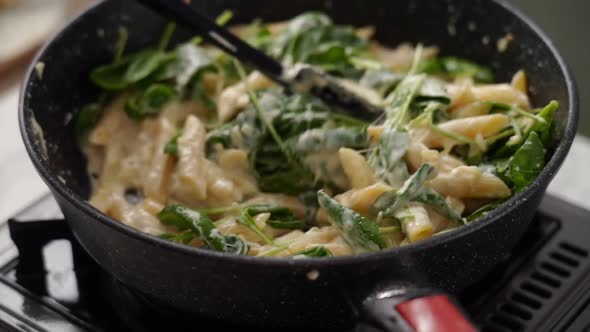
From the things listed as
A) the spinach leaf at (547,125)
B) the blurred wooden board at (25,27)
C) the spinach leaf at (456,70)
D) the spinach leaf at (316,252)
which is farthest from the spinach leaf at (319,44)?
the blurred wooden board at (25,27)

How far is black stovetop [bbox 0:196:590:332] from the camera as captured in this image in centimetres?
112

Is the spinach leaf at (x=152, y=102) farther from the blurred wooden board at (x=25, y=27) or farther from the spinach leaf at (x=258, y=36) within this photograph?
the blurred wooden board at (x=25, y=27)

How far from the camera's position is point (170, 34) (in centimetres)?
155

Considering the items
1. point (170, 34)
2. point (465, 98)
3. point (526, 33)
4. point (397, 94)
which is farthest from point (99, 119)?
point (526, 33)

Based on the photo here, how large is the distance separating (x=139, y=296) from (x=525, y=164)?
600mm

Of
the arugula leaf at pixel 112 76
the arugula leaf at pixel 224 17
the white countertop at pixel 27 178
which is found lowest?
the white countertop at pixel 27 178

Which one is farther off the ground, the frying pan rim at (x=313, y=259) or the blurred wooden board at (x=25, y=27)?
the frying pan rim at (x=313, y=259)

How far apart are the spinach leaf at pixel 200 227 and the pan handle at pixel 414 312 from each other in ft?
0.82

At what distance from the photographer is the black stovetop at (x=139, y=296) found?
112cm

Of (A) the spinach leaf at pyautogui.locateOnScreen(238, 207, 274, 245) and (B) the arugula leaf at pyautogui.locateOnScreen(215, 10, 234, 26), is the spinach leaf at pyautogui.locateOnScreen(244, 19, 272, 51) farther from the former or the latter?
(A) the spinach leaf at pyautogui.locateOnScreen(238, 207, 274, 245)

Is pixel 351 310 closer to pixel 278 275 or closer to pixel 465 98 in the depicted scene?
pixel 278 275

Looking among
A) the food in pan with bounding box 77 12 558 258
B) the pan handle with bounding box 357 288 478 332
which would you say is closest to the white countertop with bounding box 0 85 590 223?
the food in pan with bounding box 77 12 558 258

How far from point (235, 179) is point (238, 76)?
0.27 m

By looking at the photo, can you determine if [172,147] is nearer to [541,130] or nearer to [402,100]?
[402,100]
